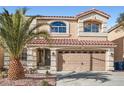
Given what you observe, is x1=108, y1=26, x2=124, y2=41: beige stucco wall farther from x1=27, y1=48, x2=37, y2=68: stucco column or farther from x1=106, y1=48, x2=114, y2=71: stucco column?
x1=27, y1=48, x2=37, y2=68: stucco column

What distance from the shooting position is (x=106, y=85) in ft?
63.5

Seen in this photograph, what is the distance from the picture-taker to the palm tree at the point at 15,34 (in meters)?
20.5

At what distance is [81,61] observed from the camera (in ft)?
93.2

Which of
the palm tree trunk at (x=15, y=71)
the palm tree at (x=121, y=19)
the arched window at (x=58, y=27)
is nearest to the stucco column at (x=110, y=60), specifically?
the palm tree at (x=121, y=19)

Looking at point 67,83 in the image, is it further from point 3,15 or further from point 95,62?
point 95,62

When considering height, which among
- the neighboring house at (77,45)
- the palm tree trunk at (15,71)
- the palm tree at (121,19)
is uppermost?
the palm tree at (121,19)

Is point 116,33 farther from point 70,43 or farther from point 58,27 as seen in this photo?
point 70,43

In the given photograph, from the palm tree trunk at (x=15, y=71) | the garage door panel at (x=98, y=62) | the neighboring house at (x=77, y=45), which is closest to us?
the palm tree trunk at (x=15, y=71)

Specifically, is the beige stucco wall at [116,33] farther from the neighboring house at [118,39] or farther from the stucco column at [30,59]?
the stucco column at [30,59]

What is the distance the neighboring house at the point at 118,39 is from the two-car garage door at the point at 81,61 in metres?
3.70

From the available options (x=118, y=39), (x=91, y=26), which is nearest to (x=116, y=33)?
(x=118, y=39)

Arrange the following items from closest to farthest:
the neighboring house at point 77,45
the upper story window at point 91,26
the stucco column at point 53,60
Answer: the stucco column at point 53,60 → the neighboring house at point 77,45 → the upper story window at point 91,26

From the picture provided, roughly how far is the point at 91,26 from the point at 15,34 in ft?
39.2

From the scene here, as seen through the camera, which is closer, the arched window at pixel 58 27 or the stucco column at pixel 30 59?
the stucco column at pixel 30 59
